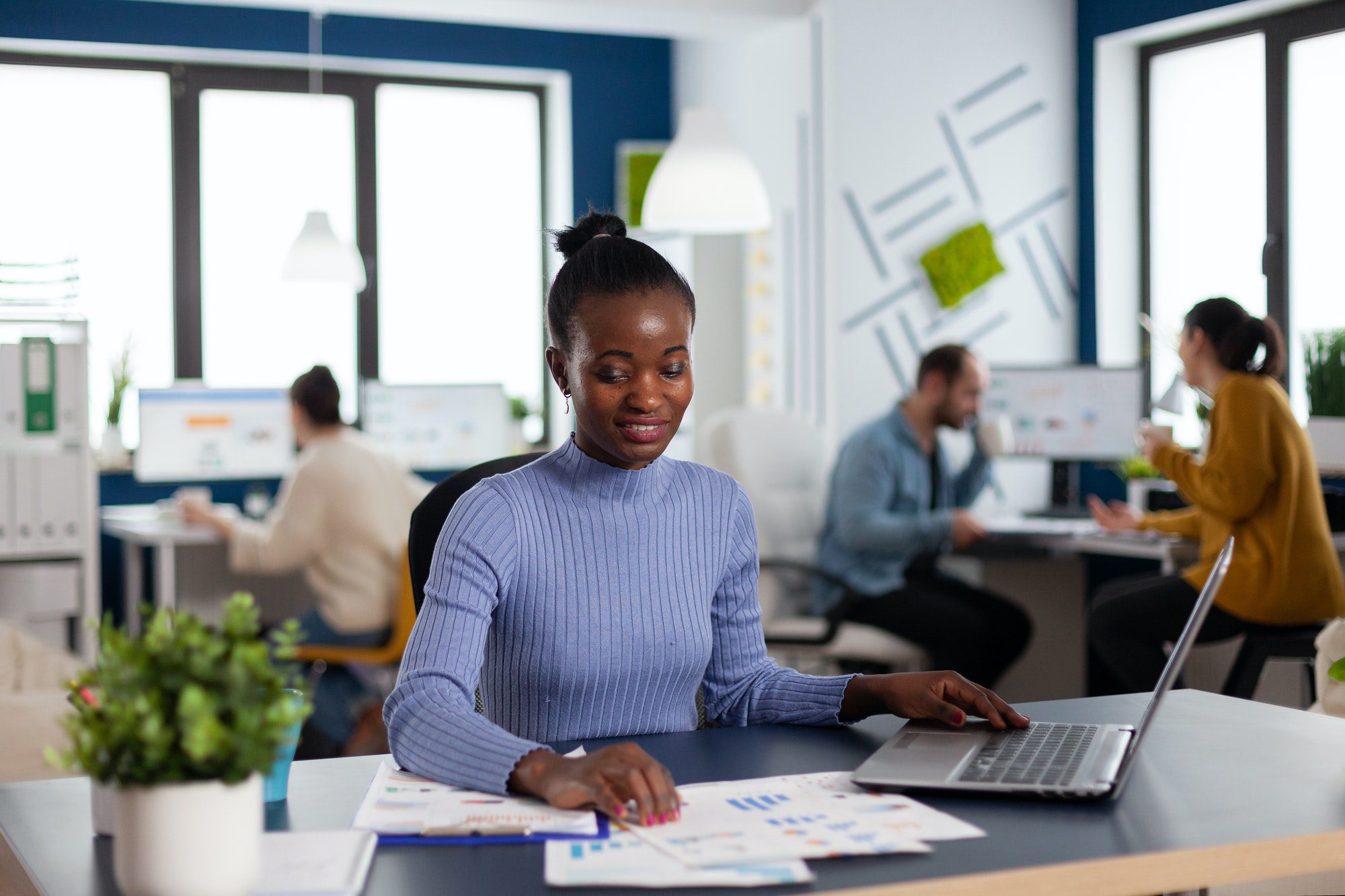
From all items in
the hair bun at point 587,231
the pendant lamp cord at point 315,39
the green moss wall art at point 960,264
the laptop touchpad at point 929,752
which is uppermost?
the pendant lamp cord at point 315,39

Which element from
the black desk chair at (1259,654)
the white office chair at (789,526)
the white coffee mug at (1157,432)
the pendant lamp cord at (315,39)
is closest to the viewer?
the black desk chair at (1259,654)

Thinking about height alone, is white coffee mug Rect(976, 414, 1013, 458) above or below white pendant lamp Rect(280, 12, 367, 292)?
below

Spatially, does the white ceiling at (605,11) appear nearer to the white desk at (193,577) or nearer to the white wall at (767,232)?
the white wall at (767,232)

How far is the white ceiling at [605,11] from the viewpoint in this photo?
195 inches

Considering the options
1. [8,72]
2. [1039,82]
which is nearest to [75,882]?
[1039,82]

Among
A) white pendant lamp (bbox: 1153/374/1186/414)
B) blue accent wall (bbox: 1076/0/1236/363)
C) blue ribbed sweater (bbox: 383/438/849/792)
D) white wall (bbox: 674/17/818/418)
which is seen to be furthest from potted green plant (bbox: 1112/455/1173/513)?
blue ribbed sweater (bbox: 383/438/849/792)

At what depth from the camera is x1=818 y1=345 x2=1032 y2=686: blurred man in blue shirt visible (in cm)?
388

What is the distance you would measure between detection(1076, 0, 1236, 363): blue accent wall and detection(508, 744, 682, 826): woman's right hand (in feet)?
14.5

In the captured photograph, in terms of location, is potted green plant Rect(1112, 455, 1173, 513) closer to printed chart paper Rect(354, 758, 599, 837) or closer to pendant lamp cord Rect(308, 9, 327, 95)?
printed chart paper Rect(354, 758, 599, 837)

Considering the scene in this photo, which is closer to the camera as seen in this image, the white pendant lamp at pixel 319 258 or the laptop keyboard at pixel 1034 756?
the laptop keyboard at pixel 1034 756

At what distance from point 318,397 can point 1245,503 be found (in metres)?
2.49

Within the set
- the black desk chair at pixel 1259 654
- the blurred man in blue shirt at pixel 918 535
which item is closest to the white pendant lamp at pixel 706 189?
the blurred man in blue shirt at pixel 918 535

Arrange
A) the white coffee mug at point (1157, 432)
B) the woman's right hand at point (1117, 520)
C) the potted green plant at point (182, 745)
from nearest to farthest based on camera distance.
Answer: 1. the potted green plant at point (182, 745)
2. the white coffee mug at point (1157, 432)
3. the woman's right hand at point (1117, 520)

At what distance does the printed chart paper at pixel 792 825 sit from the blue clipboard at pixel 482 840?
39 millimetres
